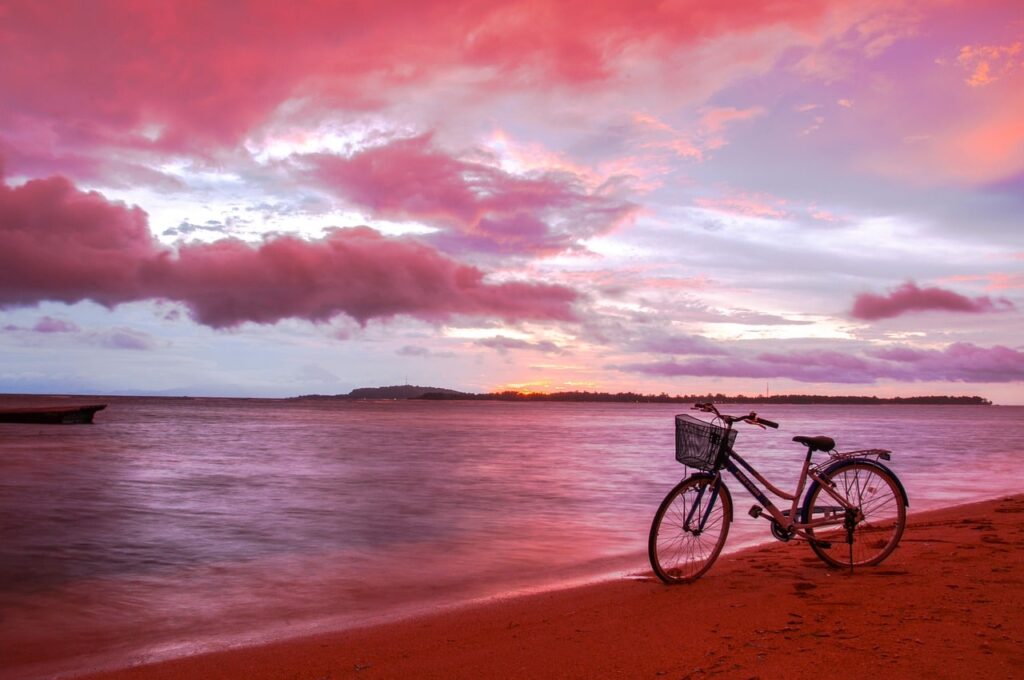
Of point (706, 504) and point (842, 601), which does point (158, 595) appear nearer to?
point (706, 504)

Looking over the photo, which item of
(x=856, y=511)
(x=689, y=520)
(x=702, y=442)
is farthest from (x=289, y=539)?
(x=856, y=511)

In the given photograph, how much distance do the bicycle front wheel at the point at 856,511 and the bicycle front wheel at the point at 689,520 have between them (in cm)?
83

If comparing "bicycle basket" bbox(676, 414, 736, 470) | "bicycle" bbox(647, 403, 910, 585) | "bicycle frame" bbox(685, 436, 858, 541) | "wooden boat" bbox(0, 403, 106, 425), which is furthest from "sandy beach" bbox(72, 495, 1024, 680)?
"wooden boat" bbox(0, 403, 106, 425)

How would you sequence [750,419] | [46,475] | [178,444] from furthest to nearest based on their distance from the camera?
[178,444] → [46,475] → [750,419]

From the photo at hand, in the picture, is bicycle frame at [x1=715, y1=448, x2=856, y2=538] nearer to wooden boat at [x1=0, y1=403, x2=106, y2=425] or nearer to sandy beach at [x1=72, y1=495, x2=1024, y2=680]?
sandy beach at [x1=72, y1=495, x2=1024, y2=680]

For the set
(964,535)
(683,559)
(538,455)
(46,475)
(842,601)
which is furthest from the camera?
(538,455)

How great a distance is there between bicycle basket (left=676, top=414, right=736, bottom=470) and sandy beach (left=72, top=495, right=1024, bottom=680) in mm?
1053

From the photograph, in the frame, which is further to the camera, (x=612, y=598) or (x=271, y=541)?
(x=271, y=541)

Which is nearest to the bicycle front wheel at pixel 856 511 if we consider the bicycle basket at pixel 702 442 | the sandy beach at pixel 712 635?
the sandy beach at pixel 712 635

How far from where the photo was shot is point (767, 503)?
6309mm

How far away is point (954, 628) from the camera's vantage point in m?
4.44

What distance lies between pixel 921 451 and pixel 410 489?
2497cm

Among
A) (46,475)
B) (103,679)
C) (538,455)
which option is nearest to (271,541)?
(103,679)

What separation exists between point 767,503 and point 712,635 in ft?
6.95
